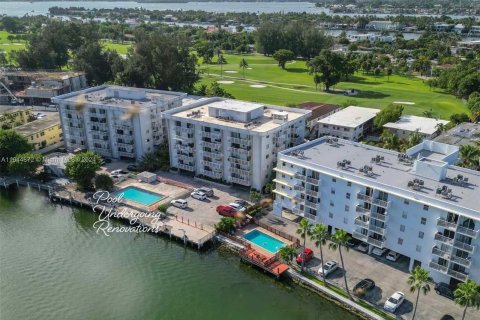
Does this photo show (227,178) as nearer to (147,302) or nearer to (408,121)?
(147,302)

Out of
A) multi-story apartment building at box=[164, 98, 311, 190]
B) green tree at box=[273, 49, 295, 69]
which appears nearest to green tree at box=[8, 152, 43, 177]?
multi-story apartment building at box=[164, 98, 311, 190]

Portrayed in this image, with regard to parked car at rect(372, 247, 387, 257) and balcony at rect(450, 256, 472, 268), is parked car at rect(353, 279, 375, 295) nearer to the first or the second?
parked car at rect(372, 247, 387, 257)

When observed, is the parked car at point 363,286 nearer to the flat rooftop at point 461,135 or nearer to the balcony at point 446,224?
the balcony at point 446,224

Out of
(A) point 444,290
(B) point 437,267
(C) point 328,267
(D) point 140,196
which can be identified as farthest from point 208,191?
(A) point 444,290

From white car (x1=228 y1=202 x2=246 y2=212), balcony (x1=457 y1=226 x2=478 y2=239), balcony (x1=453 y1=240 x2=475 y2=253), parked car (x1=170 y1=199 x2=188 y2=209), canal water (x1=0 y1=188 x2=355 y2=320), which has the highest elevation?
balcony (x1=457 y1=226 x2=478 y2=239)

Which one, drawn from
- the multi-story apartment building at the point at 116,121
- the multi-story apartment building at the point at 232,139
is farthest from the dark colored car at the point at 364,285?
the multi-story apartment building at the point at 116,121

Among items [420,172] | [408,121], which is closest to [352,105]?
[408,121]
